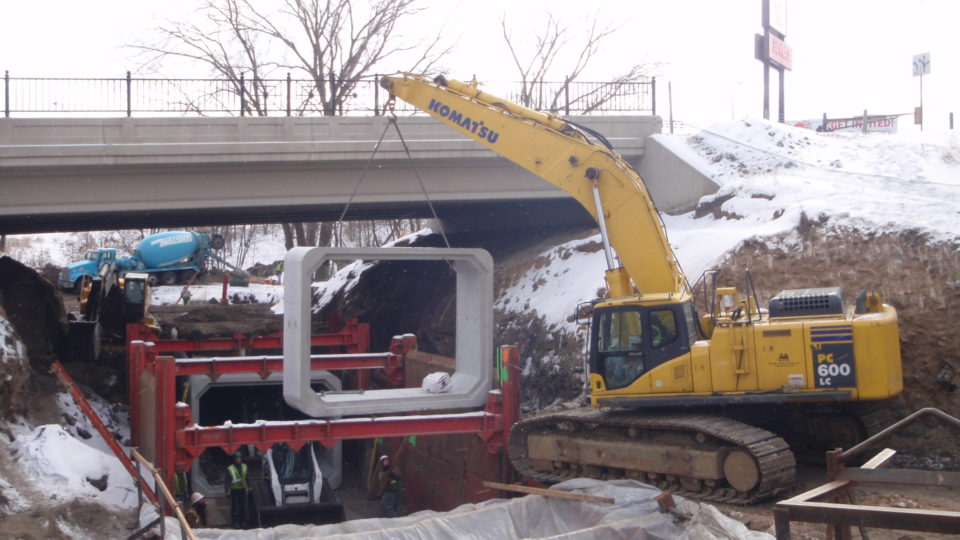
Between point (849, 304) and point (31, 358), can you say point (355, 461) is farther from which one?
point (849, 304)

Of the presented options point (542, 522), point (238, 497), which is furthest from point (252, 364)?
point (542, 522)

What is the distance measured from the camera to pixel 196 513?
12797 millimetres

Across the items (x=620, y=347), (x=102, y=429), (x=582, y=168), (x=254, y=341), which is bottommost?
(x=102, y=429)

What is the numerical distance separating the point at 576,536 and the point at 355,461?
523 inches

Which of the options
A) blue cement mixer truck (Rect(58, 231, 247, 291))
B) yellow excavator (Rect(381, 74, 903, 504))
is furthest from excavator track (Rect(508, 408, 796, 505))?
blue cement mixer truck (Rect(58, 231, 247, 291))

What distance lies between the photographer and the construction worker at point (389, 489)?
16125mm

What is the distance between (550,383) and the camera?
16109mm

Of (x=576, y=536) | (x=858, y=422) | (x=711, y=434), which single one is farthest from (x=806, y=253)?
(x=576, y=536)

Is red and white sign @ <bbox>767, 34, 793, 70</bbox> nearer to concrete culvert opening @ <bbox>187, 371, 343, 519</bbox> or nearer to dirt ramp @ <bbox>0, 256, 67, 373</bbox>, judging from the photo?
concrete culvert opening @ <bbox>187, 371, 343, 519</bbox>

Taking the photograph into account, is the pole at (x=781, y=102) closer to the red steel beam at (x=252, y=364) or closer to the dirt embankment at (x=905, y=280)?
the dirt embankment at (x=905, y=280)

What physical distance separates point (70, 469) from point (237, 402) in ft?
31.7

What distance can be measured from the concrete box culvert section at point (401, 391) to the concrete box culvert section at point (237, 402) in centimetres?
551

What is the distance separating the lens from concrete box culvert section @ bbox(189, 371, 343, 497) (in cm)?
1897

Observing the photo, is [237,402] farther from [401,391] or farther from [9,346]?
[401,391]
